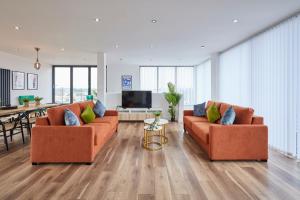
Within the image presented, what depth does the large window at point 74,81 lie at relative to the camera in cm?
1035

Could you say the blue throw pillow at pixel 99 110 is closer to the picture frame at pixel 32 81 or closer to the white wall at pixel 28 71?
the white wall at pixel 28 71

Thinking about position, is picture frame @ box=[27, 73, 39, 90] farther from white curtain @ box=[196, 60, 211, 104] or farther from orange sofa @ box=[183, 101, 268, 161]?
orange sofa @ box=[183, 101, 268, 161]

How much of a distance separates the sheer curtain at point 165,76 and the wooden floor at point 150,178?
271 inches

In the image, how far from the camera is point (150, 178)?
2789 mm

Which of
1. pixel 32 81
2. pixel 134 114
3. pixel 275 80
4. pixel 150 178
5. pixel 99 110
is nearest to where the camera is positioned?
pixel 150 178

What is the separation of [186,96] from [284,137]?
6.85 meters

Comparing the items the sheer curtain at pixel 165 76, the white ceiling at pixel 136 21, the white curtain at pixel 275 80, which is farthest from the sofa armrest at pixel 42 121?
the sheer curtain at pixel 165 76

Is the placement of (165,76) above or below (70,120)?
above

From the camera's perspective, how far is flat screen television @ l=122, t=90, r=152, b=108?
7.78 meters

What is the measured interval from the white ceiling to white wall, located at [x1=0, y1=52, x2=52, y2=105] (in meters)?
1.45

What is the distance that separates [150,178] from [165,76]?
8182 millimetres

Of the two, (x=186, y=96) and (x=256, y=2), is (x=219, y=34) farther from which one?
(x=186, y=96)

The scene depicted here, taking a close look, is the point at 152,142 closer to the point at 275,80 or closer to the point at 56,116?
the point at 56,116

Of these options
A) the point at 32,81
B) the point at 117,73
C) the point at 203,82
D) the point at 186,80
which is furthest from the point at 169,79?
the point at 32,81
